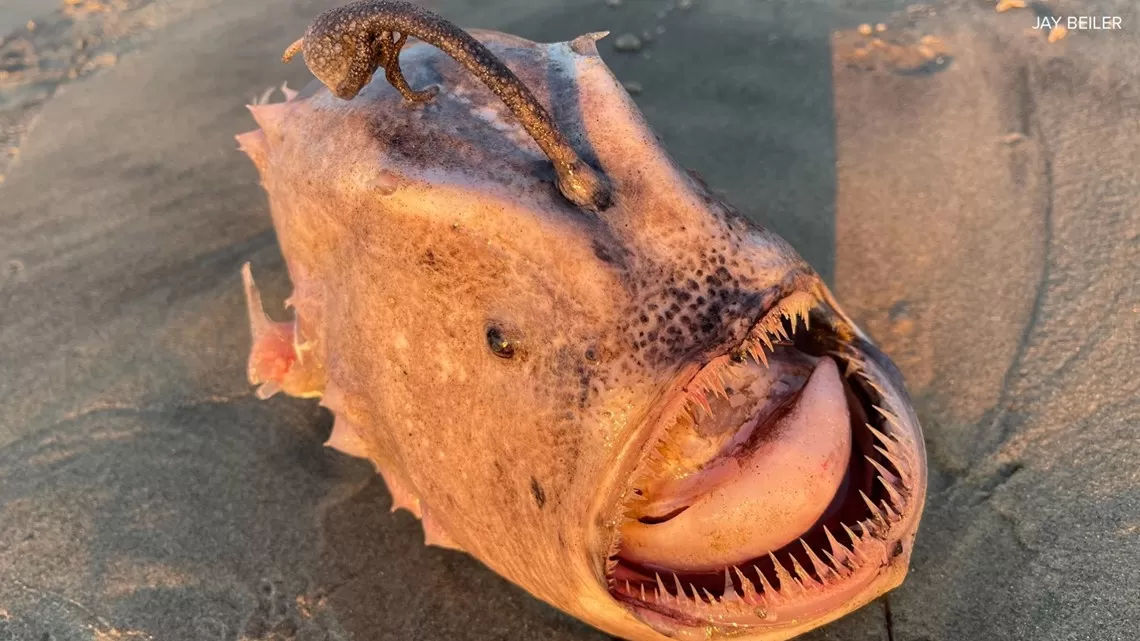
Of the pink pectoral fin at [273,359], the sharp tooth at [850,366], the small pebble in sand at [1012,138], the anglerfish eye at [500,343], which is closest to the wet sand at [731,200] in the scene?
the small pebble in sand at [1012,138]

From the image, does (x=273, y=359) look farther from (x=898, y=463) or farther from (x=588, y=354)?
(x=898, y=463)

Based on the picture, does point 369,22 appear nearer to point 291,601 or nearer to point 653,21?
point 291,601

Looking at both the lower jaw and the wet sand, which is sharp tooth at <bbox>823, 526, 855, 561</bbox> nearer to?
the lower jaw

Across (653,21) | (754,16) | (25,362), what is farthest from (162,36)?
(754,16)

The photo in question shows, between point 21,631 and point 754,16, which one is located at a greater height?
point 754,16

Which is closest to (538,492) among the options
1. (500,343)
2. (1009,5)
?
(500,343)

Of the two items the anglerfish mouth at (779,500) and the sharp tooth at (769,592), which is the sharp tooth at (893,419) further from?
the sharp tooth at (769,592)
